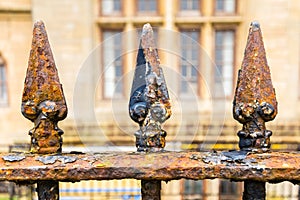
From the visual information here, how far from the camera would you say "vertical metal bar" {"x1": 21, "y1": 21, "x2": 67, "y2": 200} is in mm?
892

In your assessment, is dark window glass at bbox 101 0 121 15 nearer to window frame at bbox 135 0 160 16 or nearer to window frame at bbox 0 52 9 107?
window frame at bbox 135 0 160 16

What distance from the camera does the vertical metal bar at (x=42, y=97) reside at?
892 millimetres

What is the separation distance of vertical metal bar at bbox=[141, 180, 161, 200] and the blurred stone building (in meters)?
5.44

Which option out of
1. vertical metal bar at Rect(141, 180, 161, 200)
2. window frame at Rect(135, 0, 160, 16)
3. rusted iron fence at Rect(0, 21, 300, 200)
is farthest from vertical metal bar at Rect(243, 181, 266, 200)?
window frame at Rect(135, 0, 160, 16)

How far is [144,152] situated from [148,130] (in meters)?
0.06

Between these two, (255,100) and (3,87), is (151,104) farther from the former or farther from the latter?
(3,87)

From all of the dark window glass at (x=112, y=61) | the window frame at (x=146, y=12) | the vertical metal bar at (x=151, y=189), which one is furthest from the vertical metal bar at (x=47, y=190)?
the window frame at (x=146, y=12)

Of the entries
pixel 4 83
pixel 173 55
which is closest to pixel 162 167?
pixel 173 55

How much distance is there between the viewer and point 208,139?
618 centimetres

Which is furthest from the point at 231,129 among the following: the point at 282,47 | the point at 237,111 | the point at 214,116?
the point at 237,111

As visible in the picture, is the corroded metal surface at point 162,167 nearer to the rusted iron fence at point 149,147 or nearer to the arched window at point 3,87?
the rusted iron fence at point 149,147

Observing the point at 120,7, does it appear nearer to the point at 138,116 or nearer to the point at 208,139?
the point at 208,139

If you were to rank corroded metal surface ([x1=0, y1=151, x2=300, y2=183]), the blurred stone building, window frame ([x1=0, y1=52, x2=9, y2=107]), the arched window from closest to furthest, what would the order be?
corroded metal surface ([x1=0, y1=151, x2=300, y2=183])
the blurred stone building
window frame ([x1=0, y1=52, x2=9, y2=107])
the arched window

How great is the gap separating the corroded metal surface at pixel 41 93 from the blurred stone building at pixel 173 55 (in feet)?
18.0
